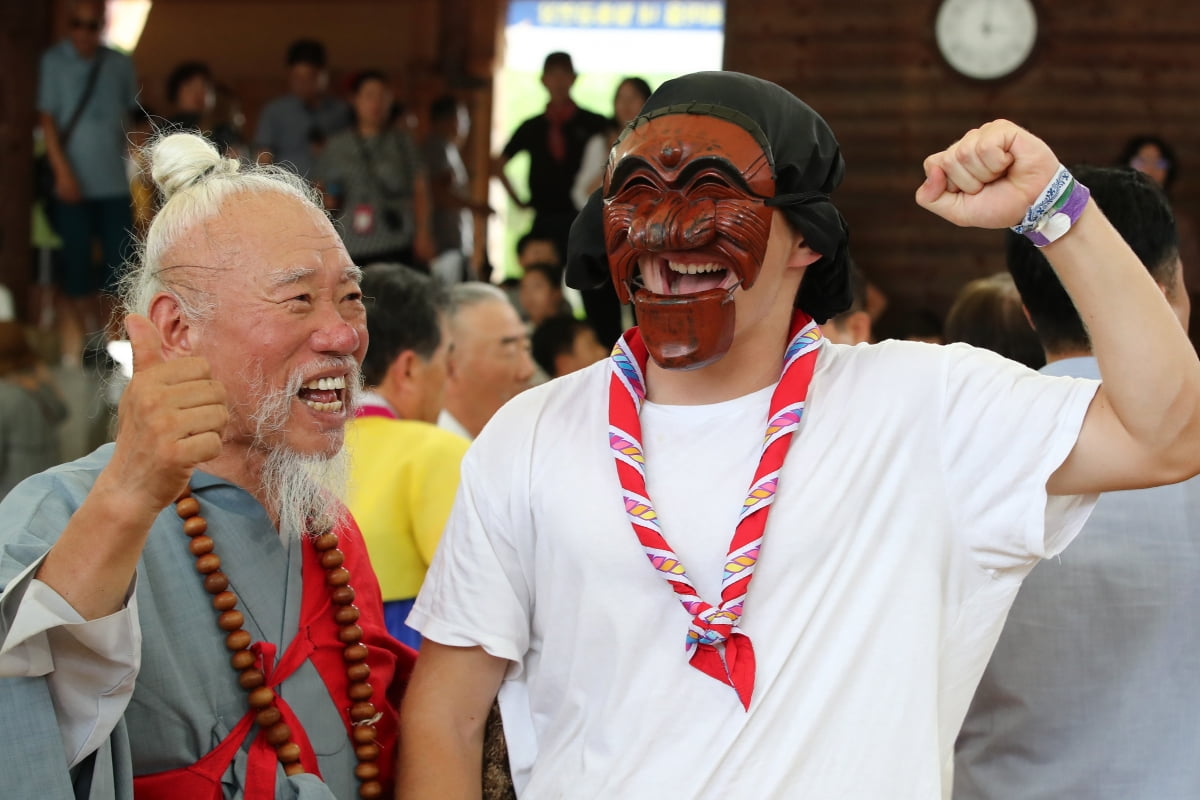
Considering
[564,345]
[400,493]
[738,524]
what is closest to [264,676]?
[738,524]

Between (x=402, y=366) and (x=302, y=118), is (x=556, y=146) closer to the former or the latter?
(x=302, y=118)

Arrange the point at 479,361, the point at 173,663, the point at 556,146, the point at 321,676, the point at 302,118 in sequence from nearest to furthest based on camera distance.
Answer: the point at 173,663
the point at 321,676
the point at 479,361
the point at 302,118
the point at 556,146

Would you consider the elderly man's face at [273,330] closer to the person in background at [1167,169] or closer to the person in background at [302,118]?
the person in background at [302,118]

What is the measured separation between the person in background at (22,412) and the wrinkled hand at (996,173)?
4.21 m

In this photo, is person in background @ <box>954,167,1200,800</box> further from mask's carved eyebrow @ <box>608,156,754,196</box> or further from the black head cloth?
mask's carved eyebrow @ <box>608,156,754,196</box>

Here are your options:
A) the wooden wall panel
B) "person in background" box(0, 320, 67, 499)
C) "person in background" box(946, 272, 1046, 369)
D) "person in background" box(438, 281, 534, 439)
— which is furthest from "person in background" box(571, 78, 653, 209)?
"person in background" box(946, 272, 1046, 369)

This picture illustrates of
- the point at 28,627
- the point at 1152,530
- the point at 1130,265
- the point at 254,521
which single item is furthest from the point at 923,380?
the point at 28,627

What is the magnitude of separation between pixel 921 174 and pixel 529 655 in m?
6.76

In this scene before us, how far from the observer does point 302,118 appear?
7801mm

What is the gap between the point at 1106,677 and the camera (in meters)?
2.37

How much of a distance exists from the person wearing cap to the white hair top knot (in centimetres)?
64

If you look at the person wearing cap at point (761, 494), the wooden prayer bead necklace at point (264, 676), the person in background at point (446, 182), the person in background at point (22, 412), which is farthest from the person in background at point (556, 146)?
the person wearing cap at point (761, 494)

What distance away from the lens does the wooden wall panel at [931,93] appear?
27.7ft

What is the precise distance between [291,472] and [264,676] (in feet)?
1.03
